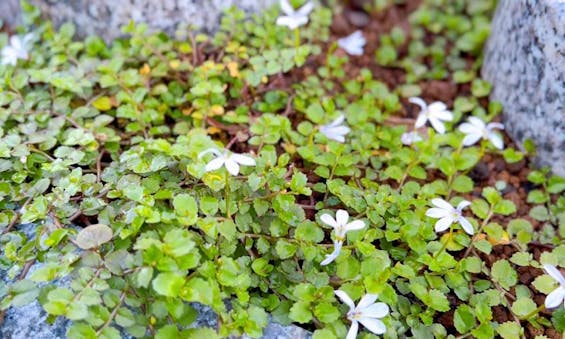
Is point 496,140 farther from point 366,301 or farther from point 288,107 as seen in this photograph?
point 366,301

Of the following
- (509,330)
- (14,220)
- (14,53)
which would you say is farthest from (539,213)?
(14,53)

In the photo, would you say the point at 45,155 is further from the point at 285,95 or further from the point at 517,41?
the point at 517,41

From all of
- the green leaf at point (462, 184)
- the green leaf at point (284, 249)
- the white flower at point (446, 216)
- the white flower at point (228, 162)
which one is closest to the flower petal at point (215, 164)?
the white flower at point (228, 162)

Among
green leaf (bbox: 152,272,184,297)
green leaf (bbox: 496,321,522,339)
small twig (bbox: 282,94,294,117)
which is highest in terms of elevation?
green leaf (bbox: 152,272,184,297)

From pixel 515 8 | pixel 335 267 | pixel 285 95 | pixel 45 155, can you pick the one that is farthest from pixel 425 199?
pixel 45 155

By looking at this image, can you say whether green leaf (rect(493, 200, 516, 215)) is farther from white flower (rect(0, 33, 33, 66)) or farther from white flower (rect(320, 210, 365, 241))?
white flower (rect(0, 33, 33, 66))

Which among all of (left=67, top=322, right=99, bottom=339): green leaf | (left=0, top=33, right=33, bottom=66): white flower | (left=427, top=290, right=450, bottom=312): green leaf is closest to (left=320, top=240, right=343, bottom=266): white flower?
(left=427, top=290, right=450, bottom=312): green leaf
